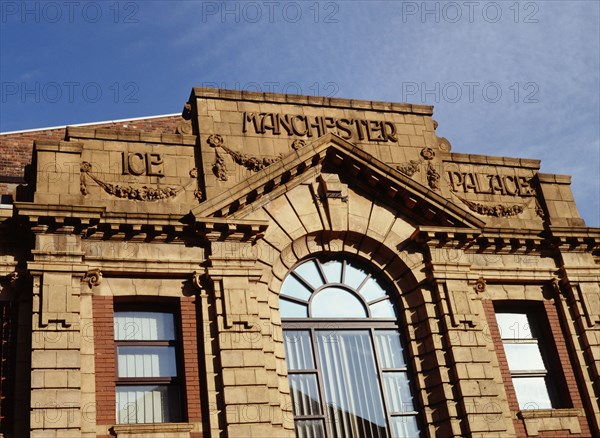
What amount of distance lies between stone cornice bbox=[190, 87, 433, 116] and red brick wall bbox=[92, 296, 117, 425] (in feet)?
18.8

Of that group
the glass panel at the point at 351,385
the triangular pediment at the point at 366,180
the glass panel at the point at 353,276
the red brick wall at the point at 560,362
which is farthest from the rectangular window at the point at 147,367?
the red brick wall at the point at 560,362

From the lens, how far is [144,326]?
1728cm

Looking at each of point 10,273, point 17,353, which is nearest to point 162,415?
point 17,353

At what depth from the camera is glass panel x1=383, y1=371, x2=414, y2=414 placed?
18.0 meters

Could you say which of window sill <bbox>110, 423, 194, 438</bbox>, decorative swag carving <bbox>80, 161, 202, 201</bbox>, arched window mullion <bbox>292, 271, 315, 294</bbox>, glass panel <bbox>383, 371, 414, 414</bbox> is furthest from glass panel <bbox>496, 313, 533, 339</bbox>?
decorative swag carving <bbox>80, 161, 202, 201</bbox>

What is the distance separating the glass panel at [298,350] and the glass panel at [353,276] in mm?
1634

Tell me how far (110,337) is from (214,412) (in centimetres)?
246

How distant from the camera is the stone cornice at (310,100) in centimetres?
2005

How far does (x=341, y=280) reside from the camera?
19281 mm

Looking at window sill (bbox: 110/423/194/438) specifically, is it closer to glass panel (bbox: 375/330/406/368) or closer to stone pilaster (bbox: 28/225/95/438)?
stone pilaster (bbox: 28/225/95/438)

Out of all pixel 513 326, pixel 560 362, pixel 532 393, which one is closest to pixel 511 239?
pixel 513 326

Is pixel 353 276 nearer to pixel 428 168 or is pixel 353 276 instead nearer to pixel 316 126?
pixel 428 168

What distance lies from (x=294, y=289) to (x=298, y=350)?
4.67ft

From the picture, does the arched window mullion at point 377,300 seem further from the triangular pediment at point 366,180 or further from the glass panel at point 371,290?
the triangular pediment at point 366,180
